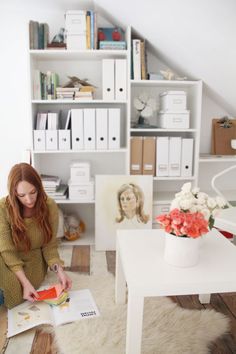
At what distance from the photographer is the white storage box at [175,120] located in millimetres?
2756

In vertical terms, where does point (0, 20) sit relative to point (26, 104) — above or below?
above

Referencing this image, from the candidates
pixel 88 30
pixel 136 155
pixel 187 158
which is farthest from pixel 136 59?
pixel 187 158

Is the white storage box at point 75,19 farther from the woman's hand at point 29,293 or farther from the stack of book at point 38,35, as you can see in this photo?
the woman's hand at point 29,293

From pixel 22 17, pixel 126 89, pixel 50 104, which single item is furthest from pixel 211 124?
pixel 22 17

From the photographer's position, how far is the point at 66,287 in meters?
1.94

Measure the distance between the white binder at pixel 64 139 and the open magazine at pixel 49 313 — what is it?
1.19m

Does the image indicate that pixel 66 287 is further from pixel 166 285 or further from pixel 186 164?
pixel 186 164

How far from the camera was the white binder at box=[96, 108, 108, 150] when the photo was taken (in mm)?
2680

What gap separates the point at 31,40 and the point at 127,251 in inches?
72.2

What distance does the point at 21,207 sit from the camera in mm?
1989

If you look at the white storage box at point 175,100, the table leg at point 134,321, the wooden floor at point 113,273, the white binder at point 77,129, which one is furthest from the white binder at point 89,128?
the table leg at point 134,321

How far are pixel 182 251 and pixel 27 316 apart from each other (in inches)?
36.1

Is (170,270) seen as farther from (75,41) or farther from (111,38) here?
(111,38)

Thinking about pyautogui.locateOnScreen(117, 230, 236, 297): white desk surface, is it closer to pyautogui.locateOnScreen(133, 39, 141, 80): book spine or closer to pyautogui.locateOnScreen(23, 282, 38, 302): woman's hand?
pyautogui.locateOnScreen(23, 282, 38, 302): woman's hand
